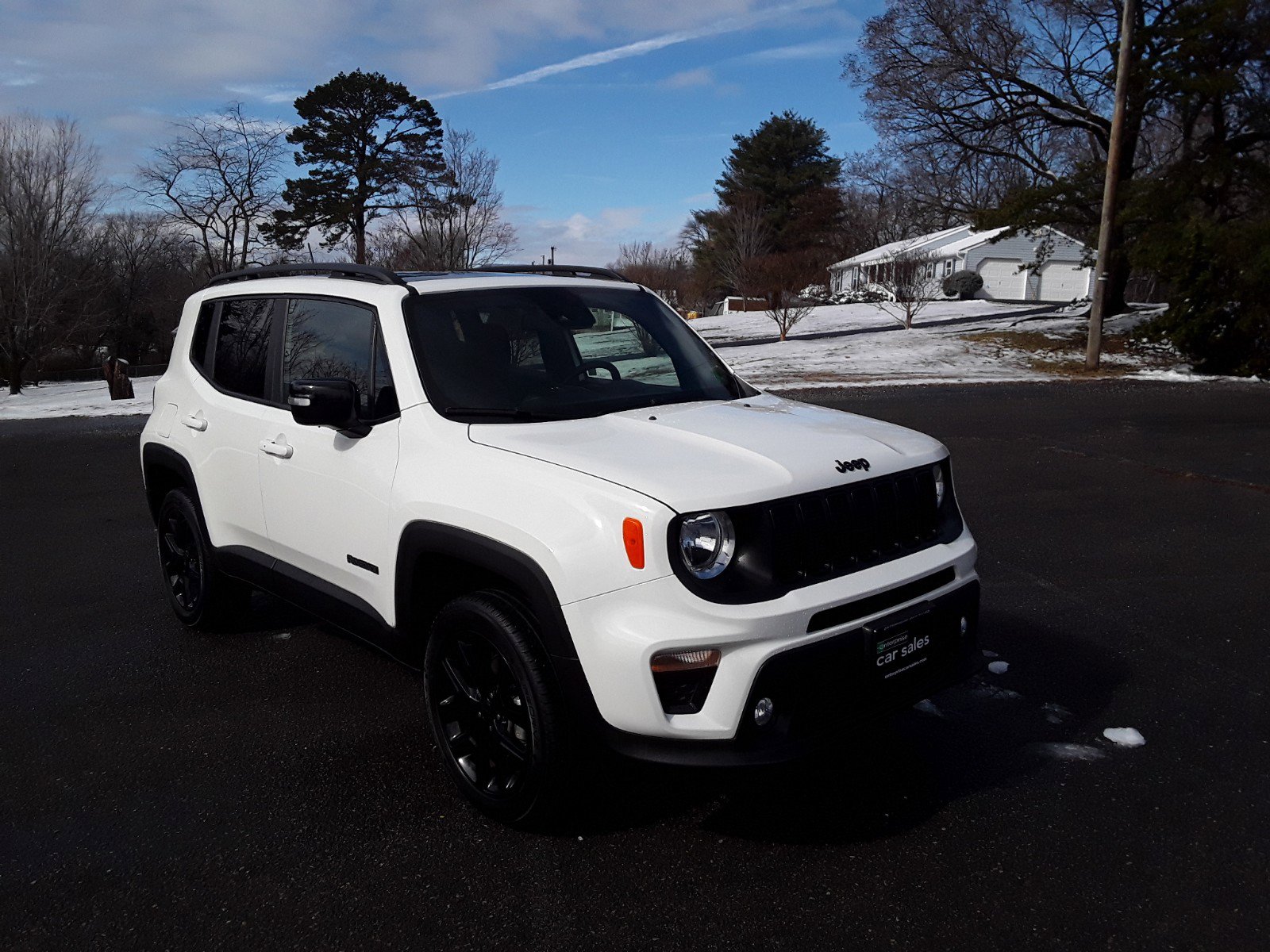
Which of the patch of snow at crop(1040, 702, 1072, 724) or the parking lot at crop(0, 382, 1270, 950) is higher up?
the parking lot at crop(0, 382, 1270, 950)

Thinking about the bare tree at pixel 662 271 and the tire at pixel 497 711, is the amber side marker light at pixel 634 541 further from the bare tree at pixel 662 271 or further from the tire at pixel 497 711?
the bare tree at pixel 662 271

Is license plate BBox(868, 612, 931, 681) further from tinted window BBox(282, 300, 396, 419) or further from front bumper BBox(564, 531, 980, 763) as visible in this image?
tinted window BBox(282, 300, 396, 419)

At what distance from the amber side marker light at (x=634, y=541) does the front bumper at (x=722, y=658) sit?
0.07 metres

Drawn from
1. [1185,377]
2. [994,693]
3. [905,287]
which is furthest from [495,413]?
[905,287]

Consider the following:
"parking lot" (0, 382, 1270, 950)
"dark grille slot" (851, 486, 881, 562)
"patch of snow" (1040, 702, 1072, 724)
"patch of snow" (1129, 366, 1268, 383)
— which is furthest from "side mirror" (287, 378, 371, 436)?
"patch of snow" (1129, 366, 1268, 383)

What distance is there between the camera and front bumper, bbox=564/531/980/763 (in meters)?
2.88

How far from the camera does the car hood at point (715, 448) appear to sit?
3.03m

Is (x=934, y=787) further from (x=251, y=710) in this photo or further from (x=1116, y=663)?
(x=251, y=710)

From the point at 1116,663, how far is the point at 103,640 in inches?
201

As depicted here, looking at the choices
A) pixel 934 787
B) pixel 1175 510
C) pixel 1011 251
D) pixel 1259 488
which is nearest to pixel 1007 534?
pixel 1175 510

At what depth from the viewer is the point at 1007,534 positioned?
23.8ft

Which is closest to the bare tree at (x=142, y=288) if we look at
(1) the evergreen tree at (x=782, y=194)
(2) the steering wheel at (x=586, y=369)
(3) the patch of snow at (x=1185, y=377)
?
(1) the evergreen tree at (x=782, y=194)

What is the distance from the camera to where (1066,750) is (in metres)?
3.91

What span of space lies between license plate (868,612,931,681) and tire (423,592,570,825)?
1.00m
